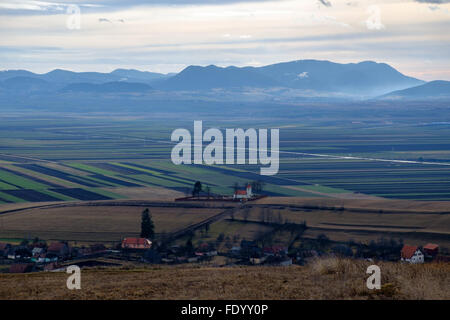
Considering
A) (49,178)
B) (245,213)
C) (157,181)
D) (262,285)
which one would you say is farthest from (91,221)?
(49,178)

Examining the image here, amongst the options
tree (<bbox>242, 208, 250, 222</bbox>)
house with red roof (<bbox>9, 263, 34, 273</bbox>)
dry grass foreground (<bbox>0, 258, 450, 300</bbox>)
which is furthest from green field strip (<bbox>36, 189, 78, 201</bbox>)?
dry grass foreground (<bbox>0, 258, 450, 300</bbox>)

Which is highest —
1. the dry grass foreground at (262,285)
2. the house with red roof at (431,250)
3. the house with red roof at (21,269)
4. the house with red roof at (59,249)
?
the dry grass foreground at (262,285)

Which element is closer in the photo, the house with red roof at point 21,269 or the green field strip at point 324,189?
the house with red roof at point 21,269

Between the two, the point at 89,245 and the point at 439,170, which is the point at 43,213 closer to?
the point at 89,245

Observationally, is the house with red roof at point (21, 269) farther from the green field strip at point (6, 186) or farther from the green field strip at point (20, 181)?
the green field strip at point (20, 181)

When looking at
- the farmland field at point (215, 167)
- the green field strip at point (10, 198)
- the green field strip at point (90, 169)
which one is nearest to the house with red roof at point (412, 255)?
the farmland field at point (215, 167)

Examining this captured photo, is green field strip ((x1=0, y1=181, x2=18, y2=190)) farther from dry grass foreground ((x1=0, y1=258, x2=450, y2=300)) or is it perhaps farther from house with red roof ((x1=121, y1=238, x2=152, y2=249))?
dry grass foreground ((x1=0, y1=258, x2=450, y2=300))
